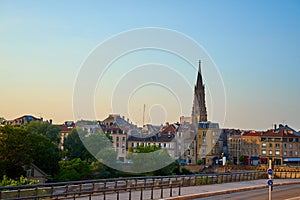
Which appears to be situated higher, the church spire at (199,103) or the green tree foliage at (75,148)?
the church spire at (199,103)

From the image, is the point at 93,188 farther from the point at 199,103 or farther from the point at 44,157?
the point at 199,103

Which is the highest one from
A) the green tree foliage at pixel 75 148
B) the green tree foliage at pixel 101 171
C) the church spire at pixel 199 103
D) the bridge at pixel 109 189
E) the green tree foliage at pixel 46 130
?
the church spire at pixel 199 103

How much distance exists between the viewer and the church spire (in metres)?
130

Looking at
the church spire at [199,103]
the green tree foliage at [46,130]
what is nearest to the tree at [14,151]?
the green tree foliage at [46,130]

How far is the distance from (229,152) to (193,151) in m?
21.2

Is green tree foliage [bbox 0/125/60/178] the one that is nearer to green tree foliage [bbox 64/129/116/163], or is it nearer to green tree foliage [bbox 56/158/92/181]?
green tree foliage [bbox 56/158/92/181]

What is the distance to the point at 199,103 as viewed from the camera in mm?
142125

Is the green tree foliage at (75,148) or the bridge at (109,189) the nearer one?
the bridge at (109,189)

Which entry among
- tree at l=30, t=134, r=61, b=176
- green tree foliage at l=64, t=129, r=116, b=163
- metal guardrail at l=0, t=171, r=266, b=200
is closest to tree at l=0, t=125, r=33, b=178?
tree at l=30, t=134, r=61, b=176

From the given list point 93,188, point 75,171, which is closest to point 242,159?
point 75,171

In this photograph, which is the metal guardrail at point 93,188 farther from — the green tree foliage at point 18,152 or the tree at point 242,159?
the tree at point 242,159

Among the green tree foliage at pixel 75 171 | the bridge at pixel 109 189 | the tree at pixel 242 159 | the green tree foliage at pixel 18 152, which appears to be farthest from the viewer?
the tree at pixel 242 159

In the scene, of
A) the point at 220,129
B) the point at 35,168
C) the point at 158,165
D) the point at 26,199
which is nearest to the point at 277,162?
the point at 220,129

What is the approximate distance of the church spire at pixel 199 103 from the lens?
130 meters
